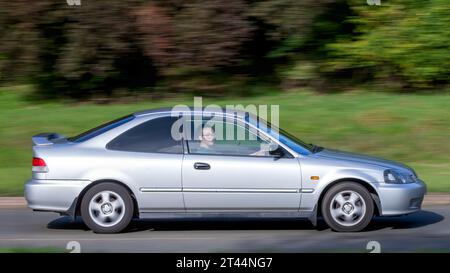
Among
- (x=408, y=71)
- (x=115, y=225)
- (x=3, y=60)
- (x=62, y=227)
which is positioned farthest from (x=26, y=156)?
(x=408, y=71)

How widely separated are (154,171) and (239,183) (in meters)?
0.98

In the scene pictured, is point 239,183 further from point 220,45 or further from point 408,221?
point 220,45

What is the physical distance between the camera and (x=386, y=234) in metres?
9.39

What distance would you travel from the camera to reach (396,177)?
9.41 meters

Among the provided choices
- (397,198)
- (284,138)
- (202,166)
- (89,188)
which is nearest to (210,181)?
(202,166)

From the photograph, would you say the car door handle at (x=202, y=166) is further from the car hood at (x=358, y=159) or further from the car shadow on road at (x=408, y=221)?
the car shadow on road at (x=408, y=221)

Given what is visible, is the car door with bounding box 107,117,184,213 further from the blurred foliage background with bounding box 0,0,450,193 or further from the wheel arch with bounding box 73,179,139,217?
the blurred foliage background with bounding box 0,0,450,193

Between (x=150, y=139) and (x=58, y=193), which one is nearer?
(x=58, y=193)

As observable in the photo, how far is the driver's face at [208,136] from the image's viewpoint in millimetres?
9406

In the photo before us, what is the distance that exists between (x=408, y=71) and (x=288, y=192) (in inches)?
370

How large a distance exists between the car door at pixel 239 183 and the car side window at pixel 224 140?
10 cm

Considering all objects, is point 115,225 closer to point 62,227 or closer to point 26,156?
point 62,227

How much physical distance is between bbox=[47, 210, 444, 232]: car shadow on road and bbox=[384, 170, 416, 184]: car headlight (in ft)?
2.26

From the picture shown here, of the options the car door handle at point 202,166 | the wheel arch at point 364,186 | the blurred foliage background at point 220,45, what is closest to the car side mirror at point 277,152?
the wheel arch at point 364,186
